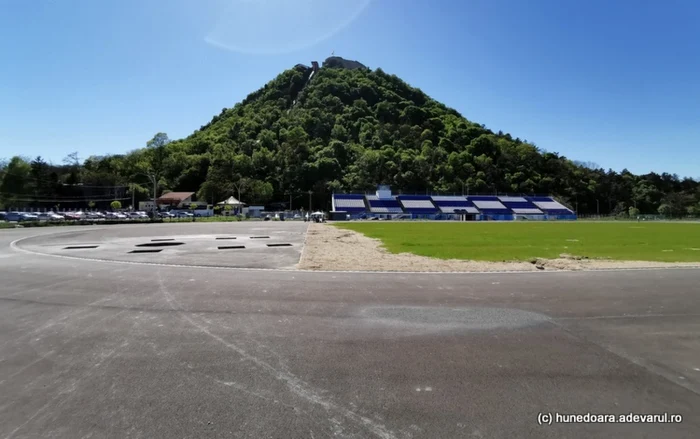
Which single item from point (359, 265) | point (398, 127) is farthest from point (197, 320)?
point (398, 127)

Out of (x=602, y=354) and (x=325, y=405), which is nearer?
(x=325, y=405)

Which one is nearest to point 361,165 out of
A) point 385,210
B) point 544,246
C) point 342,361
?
point 385,210

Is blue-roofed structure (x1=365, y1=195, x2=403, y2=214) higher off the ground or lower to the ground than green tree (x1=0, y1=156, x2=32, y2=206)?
lower

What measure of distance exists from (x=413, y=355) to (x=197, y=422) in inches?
119

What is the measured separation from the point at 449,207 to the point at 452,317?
103986 mm

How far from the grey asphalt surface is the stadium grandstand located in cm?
8446

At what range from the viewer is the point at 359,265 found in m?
15.2

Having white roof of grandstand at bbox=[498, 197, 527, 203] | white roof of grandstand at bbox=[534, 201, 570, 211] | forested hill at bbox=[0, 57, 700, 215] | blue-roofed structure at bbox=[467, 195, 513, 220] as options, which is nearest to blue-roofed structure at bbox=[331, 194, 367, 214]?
forested hill at bbox=[0, 57, 700, 215]

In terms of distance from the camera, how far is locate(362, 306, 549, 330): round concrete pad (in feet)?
23.3

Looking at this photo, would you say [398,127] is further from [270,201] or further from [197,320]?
[197,320]

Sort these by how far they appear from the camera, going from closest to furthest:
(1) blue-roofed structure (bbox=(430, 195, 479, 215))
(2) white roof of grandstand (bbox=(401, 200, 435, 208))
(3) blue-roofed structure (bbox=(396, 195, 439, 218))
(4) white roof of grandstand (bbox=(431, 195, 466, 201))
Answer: (3) blue-roofed structure (bbox=(396, 195, 439, 218)) < (1) blue-roofed structure (bbox=(430, 195, 479, 215)) < (2) white roof of grandstand (bbox=(401, 200, 435, 208)) < (4) white roof of grandstand (bbox=(431, 195, 466, 201))

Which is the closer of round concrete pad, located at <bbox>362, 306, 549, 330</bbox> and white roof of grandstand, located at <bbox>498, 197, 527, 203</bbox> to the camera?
round concrete pad, located at <bbox>362, 306, 549, 330</bbox>

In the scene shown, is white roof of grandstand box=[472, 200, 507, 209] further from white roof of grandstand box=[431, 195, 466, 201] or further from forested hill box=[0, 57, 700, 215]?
forested hill box=[0, 57, 700, 215]

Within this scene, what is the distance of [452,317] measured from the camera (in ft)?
25.0
